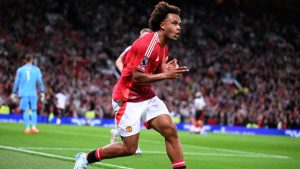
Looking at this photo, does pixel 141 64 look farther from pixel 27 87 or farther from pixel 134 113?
pixel 27 87

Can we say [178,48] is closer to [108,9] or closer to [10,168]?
[108,9]

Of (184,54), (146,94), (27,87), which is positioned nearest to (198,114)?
(27,87)

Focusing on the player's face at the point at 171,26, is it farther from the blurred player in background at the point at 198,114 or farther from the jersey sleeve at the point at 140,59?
the blurred player in background at the point at 198,114

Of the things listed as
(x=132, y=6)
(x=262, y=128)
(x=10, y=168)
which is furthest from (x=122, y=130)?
(x=132, y=6)

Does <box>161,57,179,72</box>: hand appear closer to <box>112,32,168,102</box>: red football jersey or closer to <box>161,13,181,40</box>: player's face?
<box>112,32,168,102</box>: red football jersey

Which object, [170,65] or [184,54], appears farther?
[184,54]

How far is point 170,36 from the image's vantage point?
7.72 m

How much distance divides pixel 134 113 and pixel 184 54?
32.6 metres

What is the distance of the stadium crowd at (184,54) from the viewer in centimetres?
3259

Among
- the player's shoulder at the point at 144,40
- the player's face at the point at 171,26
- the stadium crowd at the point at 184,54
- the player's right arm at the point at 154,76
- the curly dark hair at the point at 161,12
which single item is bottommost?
the player's right arm at the point at 154,76

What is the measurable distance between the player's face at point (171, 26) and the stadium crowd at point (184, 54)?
22594 millimetres

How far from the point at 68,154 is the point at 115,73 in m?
25.1

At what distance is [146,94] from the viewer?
7.80m

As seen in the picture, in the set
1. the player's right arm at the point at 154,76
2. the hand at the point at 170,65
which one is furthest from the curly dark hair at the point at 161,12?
the player's right arm at the point at 154,76
